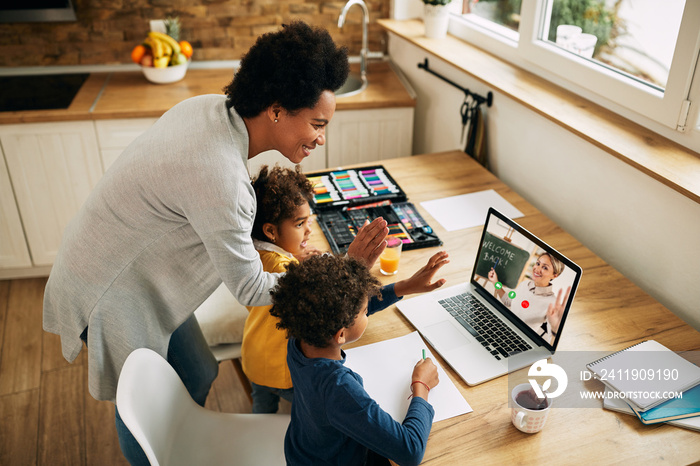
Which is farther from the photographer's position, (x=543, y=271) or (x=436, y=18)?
(x=436, y=18)

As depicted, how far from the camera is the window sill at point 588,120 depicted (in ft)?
4.77

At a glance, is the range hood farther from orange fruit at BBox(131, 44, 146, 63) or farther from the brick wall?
orange fruit at BBox(131, 44, 146, 63)

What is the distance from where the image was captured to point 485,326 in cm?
146

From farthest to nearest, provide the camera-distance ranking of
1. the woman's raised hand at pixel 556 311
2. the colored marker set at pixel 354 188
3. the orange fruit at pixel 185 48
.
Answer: the orange fruit at pixel 185 48 → the colored marker set at pixel 354 188 → the woman's raised hand at pixel 556 311

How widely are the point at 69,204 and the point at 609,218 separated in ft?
7.85

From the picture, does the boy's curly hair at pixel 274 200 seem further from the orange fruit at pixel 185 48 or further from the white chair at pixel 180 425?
the orange fruit at pixel 185 48

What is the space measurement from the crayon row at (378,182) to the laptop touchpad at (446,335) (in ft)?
2.35

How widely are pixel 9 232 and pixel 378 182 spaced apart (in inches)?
74.2

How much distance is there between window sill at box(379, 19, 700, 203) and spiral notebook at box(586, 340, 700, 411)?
0.37 metres

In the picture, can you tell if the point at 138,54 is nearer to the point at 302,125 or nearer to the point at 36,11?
the point at 36,11

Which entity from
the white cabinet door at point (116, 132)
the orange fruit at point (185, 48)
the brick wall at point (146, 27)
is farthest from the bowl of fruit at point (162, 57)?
the white cabinet door at point (116, 132)

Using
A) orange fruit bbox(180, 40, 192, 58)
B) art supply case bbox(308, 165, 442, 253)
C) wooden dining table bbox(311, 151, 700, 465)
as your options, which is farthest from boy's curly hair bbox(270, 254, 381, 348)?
orange fruit bbox(180, 40, 192, 58)

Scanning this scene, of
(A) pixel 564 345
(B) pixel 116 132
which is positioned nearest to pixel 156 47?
(B) pixel 116 132

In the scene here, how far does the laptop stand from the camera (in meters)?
1.34
